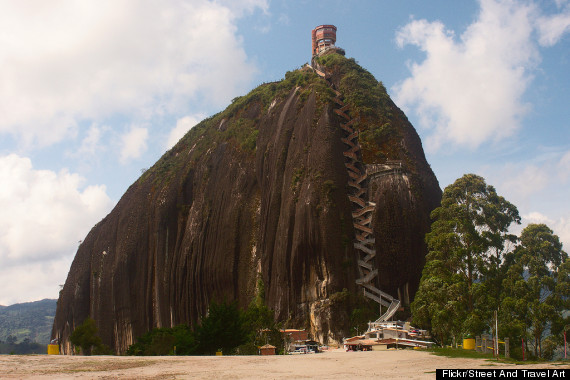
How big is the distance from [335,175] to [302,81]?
17.7m

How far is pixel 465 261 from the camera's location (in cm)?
3462

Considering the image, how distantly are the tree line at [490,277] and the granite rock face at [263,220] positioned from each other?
11662mm

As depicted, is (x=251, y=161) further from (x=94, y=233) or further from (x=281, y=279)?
(x=94, y=233)

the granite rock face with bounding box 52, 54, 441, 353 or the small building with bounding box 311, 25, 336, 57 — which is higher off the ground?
the small building with bounding box 311, 25, 336, 57

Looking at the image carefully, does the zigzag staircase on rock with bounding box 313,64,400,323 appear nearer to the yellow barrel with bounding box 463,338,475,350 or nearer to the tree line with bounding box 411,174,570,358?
the tree line with bounding box 411,174,570,358

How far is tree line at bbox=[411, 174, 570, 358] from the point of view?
3005 cm

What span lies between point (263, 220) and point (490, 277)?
1097 inches

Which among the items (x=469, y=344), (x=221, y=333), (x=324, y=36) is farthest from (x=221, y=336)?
(x=324, y=36)

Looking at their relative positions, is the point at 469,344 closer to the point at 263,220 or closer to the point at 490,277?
the point at 490,277

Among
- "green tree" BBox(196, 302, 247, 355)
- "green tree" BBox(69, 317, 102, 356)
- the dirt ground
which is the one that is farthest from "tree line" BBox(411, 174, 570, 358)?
"green tree" BBox(69, 317, 102, 356)

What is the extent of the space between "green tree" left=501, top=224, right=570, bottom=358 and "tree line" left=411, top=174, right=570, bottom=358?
0.16 feet

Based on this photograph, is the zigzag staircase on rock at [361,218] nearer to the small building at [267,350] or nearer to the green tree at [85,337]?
the small building at [267,350]

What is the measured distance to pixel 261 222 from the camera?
57719mm

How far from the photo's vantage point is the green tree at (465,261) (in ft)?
106
